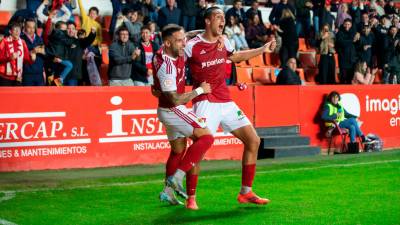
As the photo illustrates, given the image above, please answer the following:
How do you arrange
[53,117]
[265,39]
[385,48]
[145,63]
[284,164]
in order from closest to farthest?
1. [53,117]
2. [284,164]
3. [145,63]
4. [265,39]
5. [385,48]

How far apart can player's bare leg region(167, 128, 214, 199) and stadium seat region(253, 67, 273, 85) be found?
12.6 meters

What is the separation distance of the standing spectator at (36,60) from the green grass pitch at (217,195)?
2092 millimetres

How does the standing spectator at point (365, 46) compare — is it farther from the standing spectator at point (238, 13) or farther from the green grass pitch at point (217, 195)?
the green grass pitch at point (217, 195)

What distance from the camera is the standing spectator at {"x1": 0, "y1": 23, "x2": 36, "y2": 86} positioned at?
1552 cm

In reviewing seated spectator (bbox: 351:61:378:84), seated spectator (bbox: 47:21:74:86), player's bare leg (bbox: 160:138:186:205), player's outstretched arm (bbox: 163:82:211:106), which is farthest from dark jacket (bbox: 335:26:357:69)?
player's outstretched arm (bbox: 163:82:211:106)

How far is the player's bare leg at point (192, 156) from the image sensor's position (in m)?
9.39

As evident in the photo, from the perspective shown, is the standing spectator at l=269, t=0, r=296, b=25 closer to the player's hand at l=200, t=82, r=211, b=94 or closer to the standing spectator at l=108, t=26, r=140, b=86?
the standing spectator at l=108, t=26, r=140, b=86

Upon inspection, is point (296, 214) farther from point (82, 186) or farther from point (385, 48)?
point (385, 48)

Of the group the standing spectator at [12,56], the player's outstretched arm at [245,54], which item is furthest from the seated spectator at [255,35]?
the player's outstretched arm at [245,54]

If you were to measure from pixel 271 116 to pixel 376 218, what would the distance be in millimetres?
9203

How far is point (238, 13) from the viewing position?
73.6 ft

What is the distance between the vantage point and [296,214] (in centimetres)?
958

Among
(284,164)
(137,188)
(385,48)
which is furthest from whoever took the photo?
(385,48)

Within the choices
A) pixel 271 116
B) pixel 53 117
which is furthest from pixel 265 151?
pixel 53 117
